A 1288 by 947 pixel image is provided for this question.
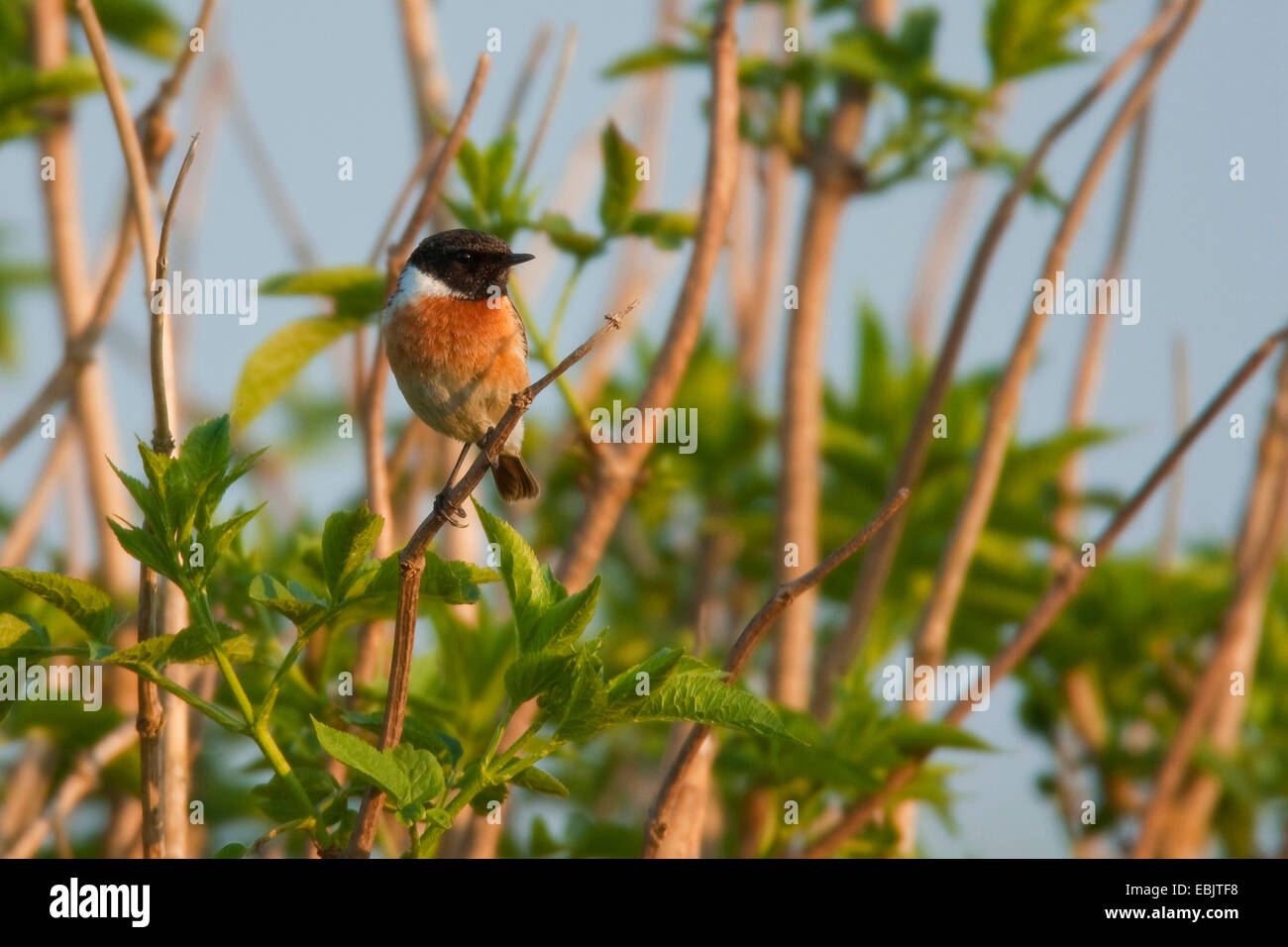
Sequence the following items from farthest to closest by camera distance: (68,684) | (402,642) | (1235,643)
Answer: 1. (1235,643)
2. (68,684)
3. (402,642)

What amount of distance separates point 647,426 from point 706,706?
127cm

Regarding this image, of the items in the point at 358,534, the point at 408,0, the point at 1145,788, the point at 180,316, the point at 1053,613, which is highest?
the point at 408,0

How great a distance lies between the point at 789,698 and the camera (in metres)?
3.85

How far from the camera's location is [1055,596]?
3.41m

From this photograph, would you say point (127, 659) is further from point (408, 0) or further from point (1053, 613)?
point (408, 0)

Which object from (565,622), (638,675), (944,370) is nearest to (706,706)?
(638,675)

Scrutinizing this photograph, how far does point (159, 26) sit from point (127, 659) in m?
3.26

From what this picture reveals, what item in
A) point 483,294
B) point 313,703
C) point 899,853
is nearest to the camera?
point 313,703

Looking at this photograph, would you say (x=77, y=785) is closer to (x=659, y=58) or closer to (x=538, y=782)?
(x=538, y=782)

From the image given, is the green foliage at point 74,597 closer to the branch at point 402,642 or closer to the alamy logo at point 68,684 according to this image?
the branch at point 402,642

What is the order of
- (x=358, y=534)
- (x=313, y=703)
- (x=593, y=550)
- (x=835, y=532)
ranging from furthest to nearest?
(x=835, y=532) < (x=593, y=550) < (x=313, y=703) < (x=358, y=534)

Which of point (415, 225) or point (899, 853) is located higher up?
point (415, 225)

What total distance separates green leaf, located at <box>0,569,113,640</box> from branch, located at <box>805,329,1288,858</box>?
5.56 ft

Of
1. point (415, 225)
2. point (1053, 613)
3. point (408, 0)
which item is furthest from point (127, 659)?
point (408, 0)
